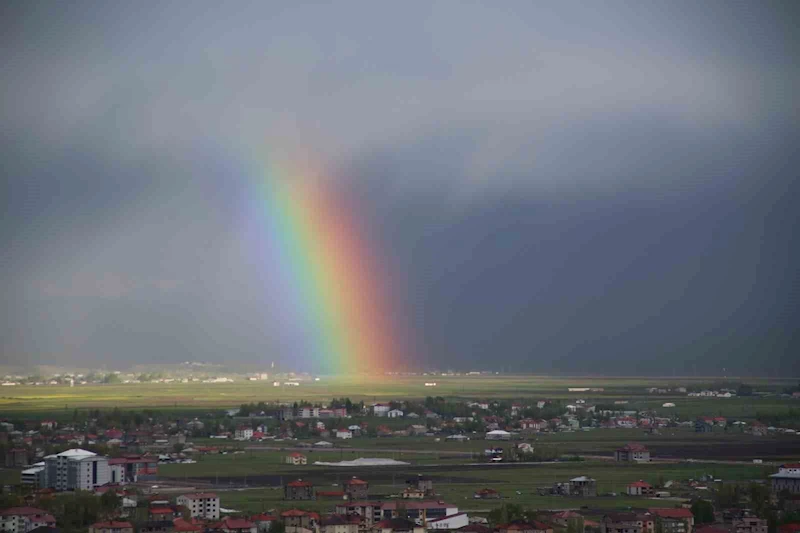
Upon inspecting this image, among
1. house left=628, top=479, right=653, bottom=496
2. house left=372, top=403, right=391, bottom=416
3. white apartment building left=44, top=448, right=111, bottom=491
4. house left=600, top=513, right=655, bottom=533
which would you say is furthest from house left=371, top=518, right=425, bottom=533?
house left=372, top=403, right=391, bottom=416

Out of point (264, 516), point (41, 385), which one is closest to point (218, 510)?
point (264, 516)

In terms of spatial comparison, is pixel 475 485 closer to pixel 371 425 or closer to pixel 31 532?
pixel 31 532

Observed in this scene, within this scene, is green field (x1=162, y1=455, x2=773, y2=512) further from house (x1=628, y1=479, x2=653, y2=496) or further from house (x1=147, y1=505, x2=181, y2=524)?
house (x1=147, y1=505, x2=181, y2=524)

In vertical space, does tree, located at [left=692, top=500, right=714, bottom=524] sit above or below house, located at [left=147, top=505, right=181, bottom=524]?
below

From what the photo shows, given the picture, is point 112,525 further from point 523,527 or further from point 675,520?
point 675,520

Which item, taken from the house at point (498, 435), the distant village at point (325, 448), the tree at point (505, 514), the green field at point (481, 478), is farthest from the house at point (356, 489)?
the house at point (498, 435)

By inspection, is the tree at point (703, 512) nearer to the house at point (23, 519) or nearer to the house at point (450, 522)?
the house at point (450, 522)
